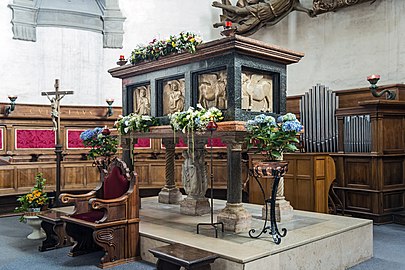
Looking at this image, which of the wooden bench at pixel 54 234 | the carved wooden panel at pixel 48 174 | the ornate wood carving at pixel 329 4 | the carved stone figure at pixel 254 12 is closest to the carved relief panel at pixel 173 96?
the wooden bench at pixel 54 234

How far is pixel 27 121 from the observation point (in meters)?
8.18

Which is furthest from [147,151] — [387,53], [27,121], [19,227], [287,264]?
[287,264]

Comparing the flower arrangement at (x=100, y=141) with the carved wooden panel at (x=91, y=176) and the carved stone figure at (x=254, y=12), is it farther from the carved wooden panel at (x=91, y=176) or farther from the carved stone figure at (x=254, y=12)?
the carved stone figure at (x=254, y=12)

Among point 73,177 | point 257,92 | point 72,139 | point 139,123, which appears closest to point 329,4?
point 257,92

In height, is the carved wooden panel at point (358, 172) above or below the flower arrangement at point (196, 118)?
below

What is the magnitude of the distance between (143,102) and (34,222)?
86.0 inches

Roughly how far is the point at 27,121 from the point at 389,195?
21.9 feet

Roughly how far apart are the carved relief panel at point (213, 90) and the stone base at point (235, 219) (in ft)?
3.71

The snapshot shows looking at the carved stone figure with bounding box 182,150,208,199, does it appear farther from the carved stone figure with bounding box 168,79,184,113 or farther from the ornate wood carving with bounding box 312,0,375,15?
the ornate wood carving with bounding box 312,0,375,15

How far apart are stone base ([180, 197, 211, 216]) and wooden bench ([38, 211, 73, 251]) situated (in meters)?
1.53

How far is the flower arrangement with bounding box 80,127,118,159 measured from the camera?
6457 millimetres

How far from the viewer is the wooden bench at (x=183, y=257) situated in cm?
348

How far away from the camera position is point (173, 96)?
557 centimetres

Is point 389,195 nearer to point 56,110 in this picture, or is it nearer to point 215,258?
point 215,258
